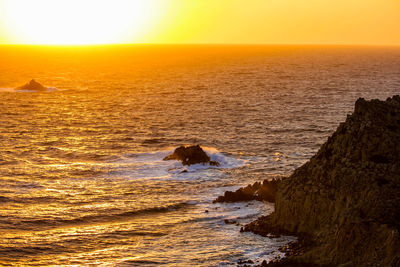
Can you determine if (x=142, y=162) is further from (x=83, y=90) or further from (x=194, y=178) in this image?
(x=83, y=90)

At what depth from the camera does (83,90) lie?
449 ft

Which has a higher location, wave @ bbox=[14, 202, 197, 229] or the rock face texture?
the rock face texture

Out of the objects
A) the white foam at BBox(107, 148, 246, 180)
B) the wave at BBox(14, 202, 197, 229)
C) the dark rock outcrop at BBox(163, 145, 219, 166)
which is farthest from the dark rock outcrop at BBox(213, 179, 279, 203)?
the dark rock outcrop at BBox(163, 145, 219, 166)

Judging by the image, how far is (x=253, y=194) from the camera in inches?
1790

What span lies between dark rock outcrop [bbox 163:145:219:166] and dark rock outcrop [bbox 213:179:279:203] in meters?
11.7

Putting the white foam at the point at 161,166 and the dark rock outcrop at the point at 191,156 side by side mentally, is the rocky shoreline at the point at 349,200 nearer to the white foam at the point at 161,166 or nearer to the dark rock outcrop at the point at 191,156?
the white foam at the point at 161,166

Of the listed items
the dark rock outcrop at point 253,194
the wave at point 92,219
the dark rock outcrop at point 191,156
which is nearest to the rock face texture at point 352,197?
the dark rock outcrop at point 253,194

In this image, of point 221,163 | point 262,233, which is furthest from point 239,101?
point 262,233

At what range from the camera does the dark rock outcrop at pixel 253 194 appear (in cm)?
4466

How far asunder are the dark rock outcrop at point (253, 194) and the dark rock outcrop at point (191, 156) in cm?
1165

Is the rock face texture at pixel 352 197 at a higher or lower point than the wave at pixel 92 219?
higher

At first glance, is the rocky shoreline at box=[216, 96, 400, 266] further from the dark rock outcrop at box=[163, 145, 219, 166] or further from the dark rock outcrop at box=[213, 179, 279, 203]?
the dark rock outcrop at box=[163, 145, 219, 166]

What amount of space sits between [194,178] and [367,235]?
24.5 metres

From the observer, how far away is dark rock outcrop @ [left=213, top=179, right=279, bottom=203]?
4466 cm
